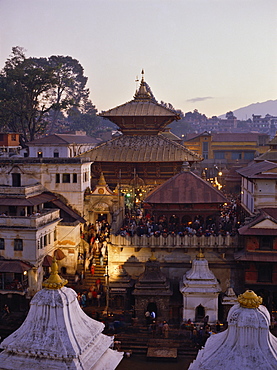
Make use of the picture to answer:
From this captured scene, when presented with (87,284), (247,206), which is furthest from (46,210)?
(247,206)

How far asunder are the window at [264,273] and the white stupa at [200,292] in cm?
333

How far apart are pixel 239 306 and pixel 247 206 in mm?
24463

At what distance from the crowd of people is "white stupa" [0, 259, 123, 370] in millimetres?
17519

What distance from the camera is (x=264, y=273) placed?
1142 inches

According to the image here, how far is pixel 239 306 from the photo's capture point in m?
12.5

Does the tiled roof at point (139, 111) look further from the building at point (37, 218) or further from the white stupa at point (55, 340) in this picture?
the white stupa at point (55, 340)

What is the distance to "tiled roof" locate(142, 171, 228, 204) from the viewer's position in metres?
31.9

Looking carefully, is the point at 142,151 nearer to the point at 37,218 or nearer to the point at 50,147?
the point at 50,147

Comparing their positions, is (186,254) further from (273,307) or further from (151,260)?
(273,307)

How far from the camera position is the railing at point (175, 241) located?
29.9 m

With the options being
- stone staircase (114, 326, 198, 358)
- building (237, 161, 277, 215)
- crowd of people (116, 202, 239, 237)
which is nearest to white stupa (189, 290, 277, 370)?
stone staircase (114, 326, 198, 358)

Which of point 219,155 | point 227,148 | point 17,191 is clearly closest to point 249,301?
point 17,191

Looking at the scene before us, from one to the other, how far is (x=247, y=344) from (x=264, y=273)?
57.7ft

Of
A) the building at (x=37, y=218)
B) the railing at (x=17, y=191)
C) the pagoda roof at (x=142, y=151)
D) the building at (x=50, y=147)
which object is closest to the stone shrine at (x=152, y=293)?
the building at (x=37, y=218)
